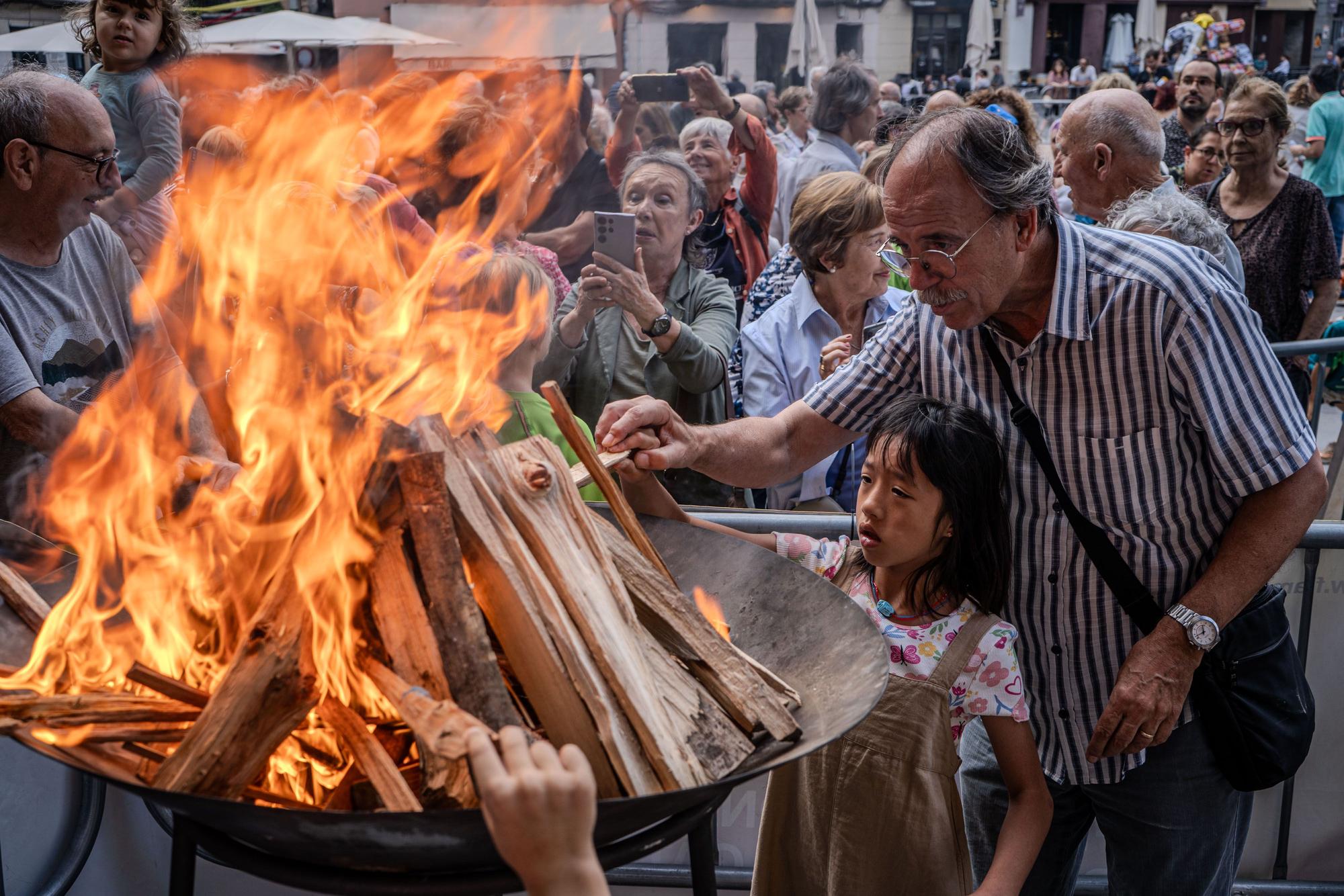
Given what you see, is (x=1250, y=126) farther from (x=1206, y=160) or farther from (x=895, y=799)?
(x=895, y=799)

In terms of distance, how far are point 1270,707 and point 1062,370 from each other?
79 cm

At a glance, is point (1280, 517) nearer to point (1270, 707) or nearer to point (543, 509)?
point (1270, 707)

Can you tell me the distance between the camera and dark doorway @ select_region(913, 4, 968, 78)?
33.9 meters

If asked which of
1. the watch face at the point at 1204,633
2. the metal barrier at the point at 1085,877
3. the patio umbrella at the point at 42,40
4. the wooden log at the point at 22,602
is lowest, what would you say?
the metal barrier at the point at 1085,877

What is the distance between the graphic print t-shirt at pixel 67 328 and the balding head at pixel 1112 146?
10.9 feet

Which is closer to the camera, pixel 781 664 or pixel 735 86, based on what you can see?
pixel 781 664

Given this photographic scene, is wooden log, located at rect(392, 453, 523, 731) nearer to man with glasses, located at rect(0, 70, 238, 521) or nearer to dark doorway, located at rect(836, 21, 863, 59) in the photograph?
man with glasses, located at rect(0, 70, 238, 521)

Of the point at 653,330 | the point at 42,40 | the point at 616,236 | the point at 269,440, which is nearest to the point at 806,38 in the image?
the point at 42,40

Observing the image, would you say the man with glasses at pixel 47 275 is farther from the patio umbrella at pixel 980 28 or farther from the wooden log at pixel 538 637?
the patio umbrella at pixel 980 28

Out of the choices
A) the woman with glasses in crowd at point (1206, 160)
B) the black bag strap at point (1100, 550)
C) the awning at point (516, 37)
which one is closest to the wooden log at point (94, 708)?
the black bag strap at point (1100, 550)

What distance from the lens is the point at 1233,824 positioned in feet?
7.70

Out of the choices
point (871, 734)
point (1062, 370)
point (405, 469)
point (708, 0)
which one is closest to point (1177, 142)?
point (1062, 370)

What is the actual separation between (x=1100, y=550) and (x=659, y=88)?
4.98m

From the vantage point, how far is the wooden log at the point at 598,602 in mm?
1637
